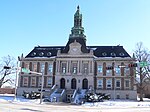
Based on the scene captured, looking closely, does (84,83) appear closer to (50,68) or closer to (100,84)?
(100,84)

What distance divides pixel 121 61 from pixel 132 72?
3592 mm

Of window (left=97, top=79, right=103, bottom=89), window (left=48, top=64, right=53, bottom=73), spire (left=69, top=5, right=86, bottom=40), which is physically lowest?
window (left=97, top=79, right=103, bottom=89)

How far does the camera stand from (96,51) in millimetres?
57594

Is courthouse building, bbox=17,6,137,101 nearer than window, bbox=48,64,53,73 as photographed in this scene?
Yes

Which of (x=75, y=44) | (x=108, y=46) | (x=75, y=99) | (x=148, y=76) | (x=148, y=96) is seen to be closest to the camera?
(x=75, y=99)

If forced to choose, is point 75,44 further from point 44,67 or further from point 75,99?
point 75,99

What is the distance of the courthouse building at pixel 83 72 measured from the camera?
52.9 metres

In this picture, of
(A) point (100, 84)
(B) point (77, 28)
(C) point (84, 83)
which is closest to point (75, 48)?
(B) point (77, 28)

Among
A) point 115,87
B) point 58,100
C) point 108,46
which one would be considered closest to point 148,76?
point 115,87

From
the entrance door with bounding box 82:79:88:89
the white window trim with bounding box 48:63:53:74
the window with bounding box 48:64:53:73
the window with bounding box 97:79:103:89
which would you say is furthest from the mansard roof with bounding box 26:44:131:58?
the entrance door with bounding box 82:79:88:89

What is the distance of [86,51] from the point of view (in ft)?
179

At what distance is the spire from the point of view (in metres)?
58.0

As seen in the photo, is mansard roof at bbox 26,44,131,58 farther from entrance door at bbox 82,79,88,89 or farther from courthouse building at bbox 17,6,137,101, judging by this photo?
entrance door at bbox 82,79,88,89

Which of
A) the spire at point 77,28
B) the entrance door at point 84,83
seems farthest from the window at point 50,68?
the spire at point 77,28
